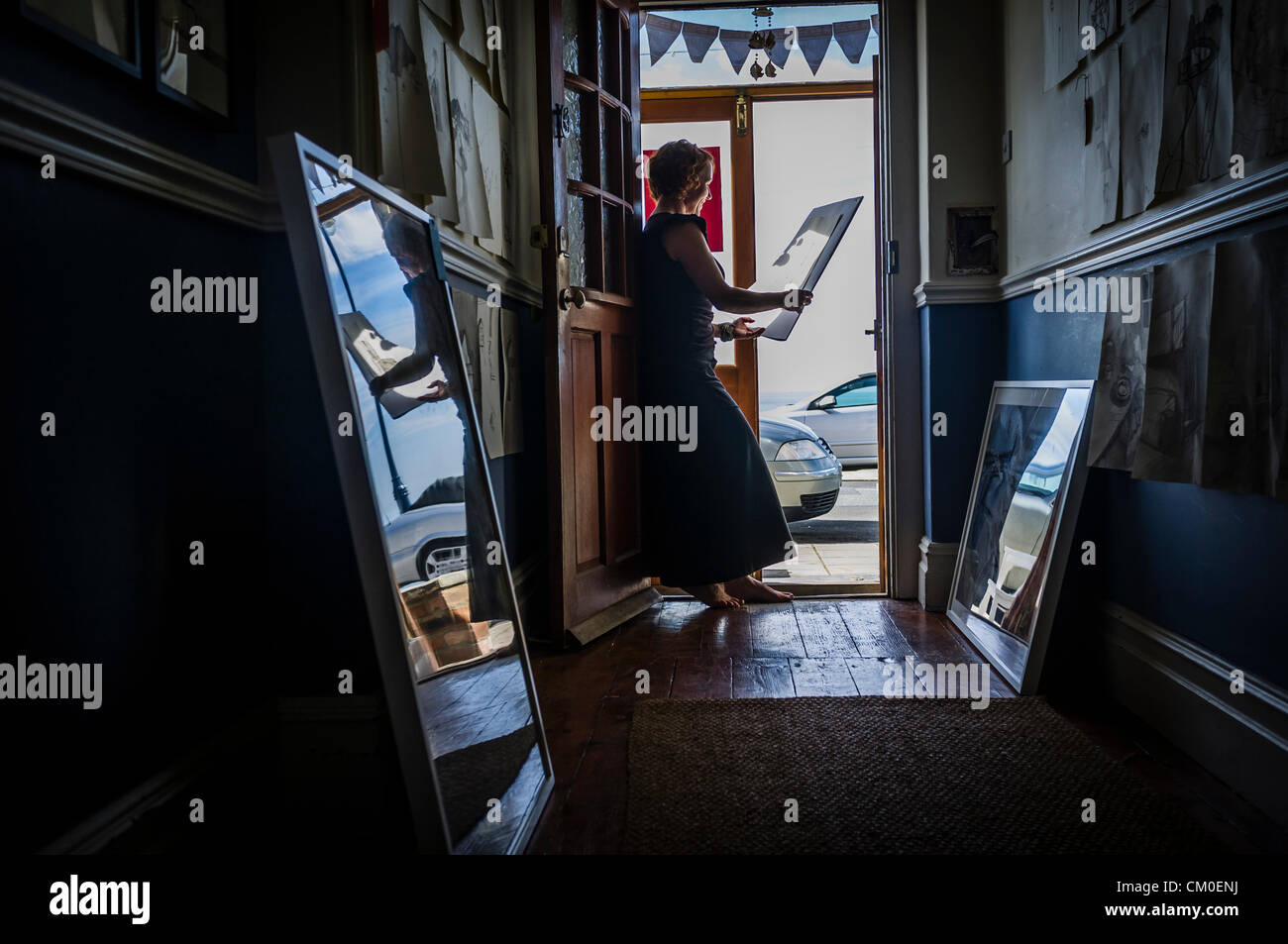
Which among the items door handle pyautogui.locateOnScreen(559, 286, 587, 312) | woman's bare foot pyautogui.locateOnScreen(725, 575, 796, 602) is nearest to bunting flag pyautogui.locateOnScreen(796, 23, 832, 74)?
door handle pyautogui.locateOnScreen(559, 286, 587, 312)

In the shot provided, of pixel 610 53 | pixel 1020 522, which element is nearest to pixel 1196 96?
pixel 1020 522

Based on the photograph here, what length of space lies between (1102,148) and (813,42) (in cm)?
255

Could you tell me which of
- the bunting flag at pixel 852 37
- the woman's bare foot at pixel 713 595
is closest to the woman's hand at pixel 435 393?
the woman's bare foot at pixel 713 595

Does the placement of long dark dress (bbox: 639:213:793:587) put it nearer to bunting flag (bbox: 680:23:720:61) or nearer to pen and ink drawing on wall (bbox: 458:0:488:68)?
pen and ink drawing on wall (bbox: 458:0:488:68)

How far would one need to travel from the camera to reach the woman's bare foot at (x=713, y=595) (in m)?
3.05

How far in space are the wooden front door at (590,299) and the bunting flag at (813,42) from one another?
1.37 metres

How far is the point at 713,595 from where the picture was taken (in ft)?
10.1

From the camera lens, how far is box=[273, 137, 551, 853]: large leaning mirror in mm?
1130

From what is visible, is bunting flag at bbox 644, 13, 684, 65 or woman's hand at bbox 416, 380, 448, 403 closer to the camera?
woman's hand at bbox 416, 380, 448, 403

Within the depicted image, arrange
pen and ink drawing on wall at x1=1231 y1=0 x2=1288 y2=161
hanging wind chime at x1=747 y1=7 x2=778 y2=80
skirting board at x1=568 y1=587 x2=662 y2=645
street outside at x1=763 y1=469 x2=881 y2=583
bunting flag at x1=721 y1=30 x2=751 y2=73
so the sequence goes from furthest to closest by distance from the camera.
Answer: bunting flag at x1=721 y1=30 x2=751 y2=73 → hanging wind chime at x1=747 y1=7 x2=778 y2=80 → street outside at x1=763 y1=469 x2=881 y2=583 → skirting board at x1=568 y1=587 x2=662 y2=645 → pen and ink drawing on wall at x1=1231 y1=0 x2=1288 y2=161

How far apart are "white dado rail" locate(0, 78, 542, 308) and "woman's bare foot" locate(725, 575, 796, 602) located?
2.10 m

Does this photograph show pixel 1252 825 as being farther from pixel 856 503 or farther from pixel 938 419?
pixel 856 503

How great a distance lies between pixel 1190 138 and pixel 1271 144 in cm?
26

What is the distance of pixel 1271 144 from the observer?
1.37m
